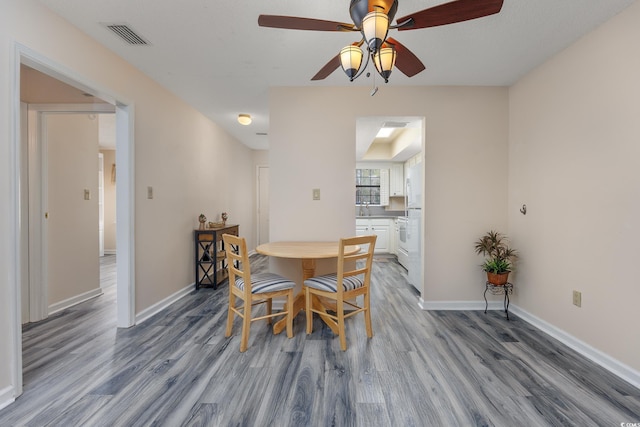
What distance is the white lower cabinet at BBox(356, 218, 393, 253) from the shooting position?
5.80 metres

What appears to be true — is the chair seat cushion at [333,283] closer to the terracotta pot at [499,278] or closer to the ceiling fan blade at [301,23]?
the terracotta pot at [499,278]

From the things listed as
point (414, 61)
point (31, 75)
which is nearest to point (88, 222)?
point (31, 75)

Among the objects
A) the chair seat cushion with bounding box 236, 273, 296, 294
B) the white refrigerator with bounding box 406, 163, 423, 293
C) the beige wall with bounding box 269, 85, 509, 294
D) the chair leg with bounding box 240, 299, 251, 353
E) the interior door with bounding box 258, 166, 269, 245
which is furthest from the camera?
the interior door with bounding box 258, 166, 269, 245

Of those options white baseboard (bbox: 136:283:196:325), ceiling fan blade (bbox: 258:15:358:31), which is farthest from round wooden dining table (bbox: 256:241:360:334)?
ceiling fan blade (bbox: 258:15:358:31)

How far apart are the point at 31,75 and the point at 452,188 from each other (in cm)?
416

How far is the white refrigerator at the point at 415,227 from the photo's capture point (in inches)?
131

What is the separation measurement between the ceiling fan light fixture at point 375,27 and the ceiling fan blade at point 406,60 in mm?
255

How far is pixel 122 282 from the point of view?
251cm

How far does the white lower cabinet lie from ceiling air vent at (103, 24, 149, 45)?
4.49 metres

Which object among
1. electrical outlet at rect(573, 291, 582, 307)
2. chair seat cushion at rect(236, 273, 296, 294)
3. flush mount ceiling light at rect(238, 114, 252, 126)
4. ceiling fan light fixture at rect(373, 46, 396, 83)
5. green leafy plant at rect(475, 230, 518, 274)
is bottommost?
electrical outlet at rect(573, 291, 582, 307)

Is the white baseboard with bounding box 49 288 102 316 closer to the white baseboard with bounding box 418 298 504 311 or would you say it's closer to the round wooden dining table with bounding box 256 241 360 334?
the round wooden dining table with bounding box 256 241 360 334

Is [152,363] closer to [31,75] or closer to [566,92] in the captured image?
[31,75]

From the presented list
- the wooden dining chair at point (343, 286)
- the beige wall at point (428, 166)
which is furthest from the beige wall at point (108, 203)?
the wooden dining chair at point (343, 286)

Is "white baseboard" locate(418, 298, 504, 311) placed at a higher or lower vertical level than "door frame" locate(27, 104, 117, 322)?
lower
